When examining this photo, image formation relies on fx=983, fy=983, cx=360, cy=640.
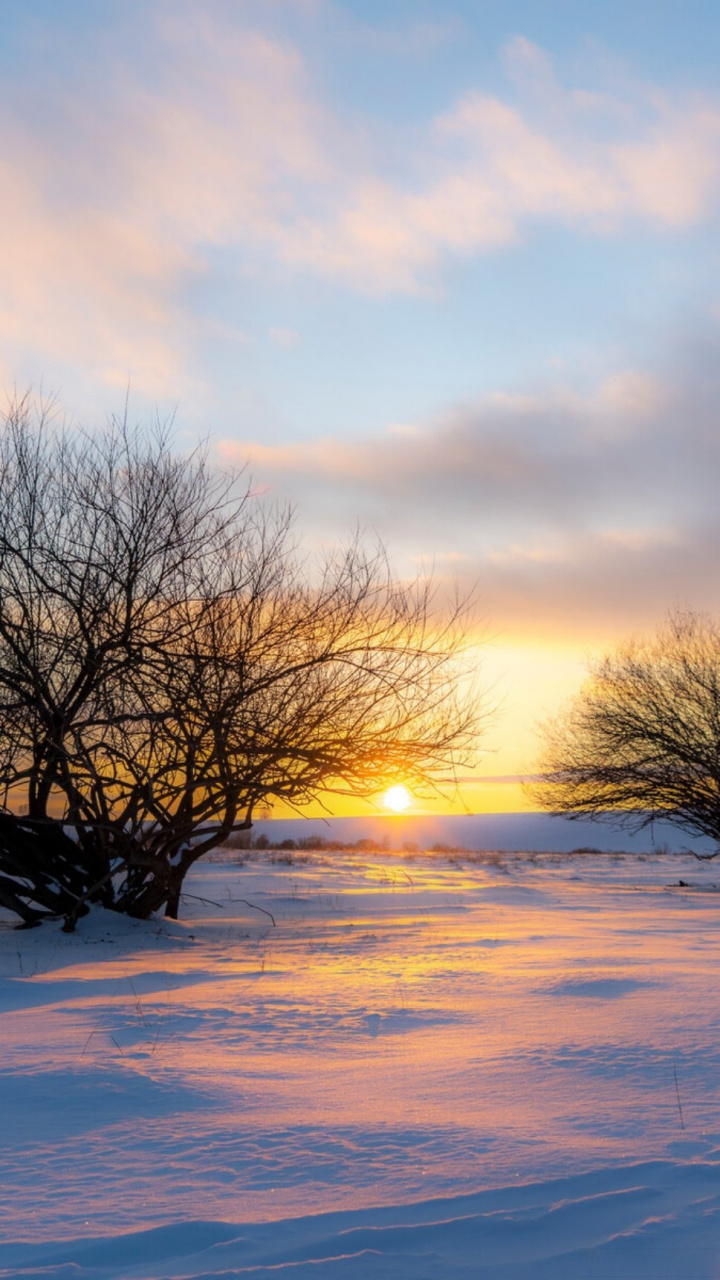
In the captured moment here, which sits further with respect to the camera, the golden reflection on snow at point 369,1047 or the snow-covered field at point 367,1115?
the golden reflection on snow at point 369,1047

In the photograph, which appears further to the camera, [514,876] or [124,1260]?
[514,876]

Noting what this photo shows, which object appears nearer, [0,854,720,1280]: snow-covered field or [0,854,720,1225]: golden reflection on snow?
[0,854,720,1280]: snow-covered field

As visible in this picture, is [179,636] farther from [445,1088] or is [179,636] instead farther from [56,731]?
[445,1088]

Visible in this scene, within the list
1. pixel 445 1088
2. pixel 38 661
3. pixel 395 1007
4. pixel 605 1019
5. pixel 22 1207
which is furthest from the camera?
pixel 38 661

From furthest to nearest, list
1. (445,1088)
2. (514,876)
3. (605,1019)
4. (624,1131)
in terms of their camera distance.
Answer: (514,876)
(605,1019)
(445,1088)
(624,1131)

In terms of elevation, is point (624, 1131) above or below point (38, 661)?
below

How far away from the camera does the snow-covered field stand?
267 cm

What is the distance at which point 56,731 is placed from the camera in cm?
978

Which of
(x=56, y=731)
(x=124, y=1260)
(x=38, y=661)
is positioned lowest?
(x=124, y=1260)

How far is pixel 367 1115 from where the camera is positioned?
3793mm

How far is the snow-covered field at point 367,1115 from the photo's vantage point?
8.75ft

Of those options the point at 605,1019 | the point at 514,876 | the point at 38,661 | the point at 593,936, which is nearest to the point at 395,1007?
the point at 605,1019

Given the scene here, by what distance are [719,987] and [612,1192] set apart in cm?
363

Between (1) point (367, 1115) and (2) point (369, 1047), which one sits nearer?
(1) point (367, 1115)
